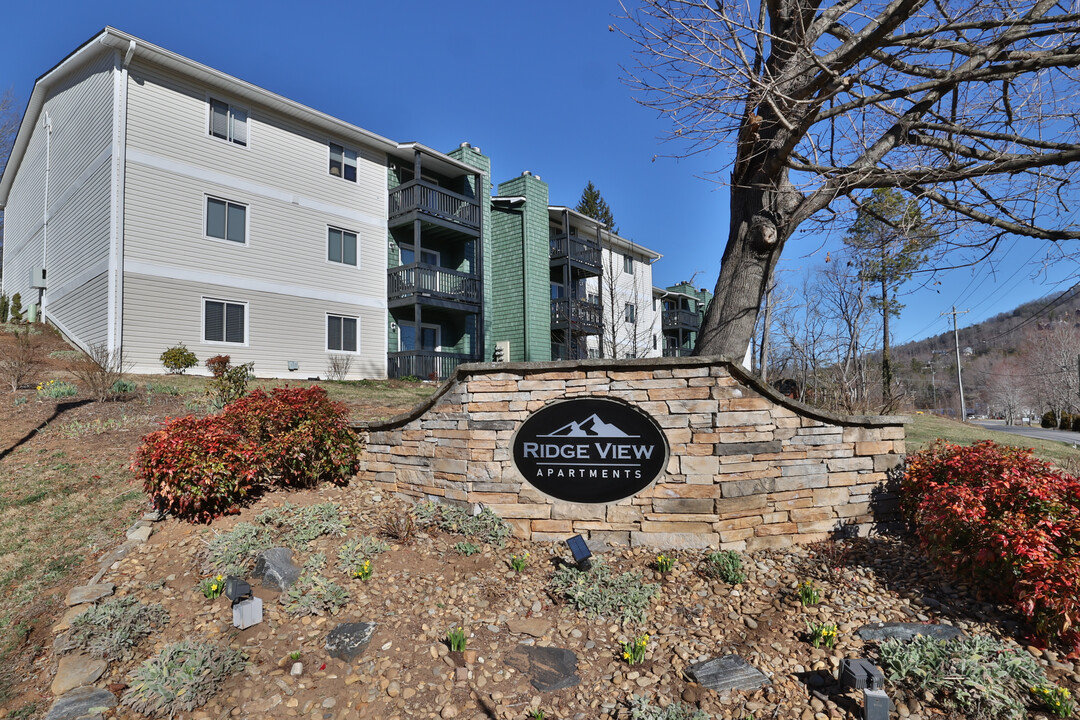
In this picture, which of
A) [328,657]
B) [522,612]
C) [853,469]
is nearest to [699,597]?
[522,612]

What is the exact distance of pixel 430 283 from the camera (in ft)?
60.6

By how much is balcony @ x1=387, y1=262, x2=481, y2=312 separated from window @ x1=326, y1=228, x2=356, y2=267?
1394 mm

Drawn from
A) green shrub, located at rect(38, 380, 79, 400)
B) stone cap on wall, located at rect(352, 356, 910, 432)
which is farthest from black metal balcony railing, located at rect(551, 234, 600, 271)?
stone cap on wall, located at rect(352, 356, 910, 432)

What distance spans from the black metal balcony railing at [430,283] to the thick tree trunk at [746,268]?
500 inches

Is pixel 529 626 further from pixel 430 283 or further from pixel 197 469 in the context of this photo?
pixel 430 283

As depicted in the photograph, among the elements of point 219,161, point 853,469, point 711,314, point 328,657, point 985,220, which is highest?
point 219,161

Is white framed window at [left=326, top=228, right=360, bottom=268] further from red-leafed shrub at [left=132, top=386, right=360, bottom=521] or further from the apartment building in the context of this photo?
red-leafed shrub at [left=132, top=386, right=360, bottom=521]

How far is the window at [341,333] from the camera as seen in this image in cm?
1711

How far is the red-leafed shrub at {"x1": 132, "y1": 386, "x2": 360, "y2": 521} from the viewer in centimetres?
543

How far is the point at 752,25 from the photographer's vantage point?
534 cm

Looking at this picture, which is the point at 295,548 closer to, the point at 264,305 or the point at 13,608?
the point at 13,608

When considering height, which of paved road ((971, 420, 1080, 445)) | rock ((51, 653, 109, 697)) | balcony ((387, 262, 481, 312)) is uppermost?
balcony ((387, 262, 481, 312))

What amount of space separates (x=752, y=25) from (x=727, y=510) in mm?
4595

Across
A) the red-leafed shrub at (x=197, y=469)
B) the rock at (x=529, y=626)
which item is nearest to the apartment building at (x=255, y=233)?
the red-leafed shrub at (x=197, y=469)
